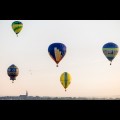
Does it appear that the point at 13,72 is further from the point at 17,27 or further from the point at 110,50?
the point at 110,50

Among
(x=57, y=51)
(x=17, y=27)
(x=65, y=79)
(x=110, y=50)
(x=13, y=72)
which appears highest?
(x=17, y=27)

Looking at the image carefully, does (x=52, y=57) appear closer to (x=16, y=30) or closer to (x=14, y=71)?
(x=16, y=30)

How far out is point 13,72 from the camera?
86.5ft

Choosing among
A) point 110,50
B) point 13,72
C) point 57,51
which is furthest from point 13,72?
point 110,50

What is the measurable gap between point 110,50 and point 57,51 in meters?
3.57

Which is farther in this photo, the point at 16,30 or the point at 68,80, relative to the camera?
the point at 68,80

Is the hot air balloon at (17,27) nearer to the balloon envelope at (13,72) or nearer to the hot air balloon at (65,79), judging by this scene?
the balloon envelope at (13,72)

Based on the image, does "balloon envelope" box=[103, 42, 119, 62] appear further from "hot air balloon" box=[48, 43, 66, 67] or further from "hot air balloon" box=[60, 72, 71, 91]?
"hot air balloon" box=[60, 72, 71, 91]

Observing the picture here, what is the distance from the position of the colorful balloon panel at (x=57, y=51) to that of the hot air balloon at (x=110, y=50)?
2.78 meters

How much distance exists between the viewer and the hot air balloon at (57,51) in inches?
821
